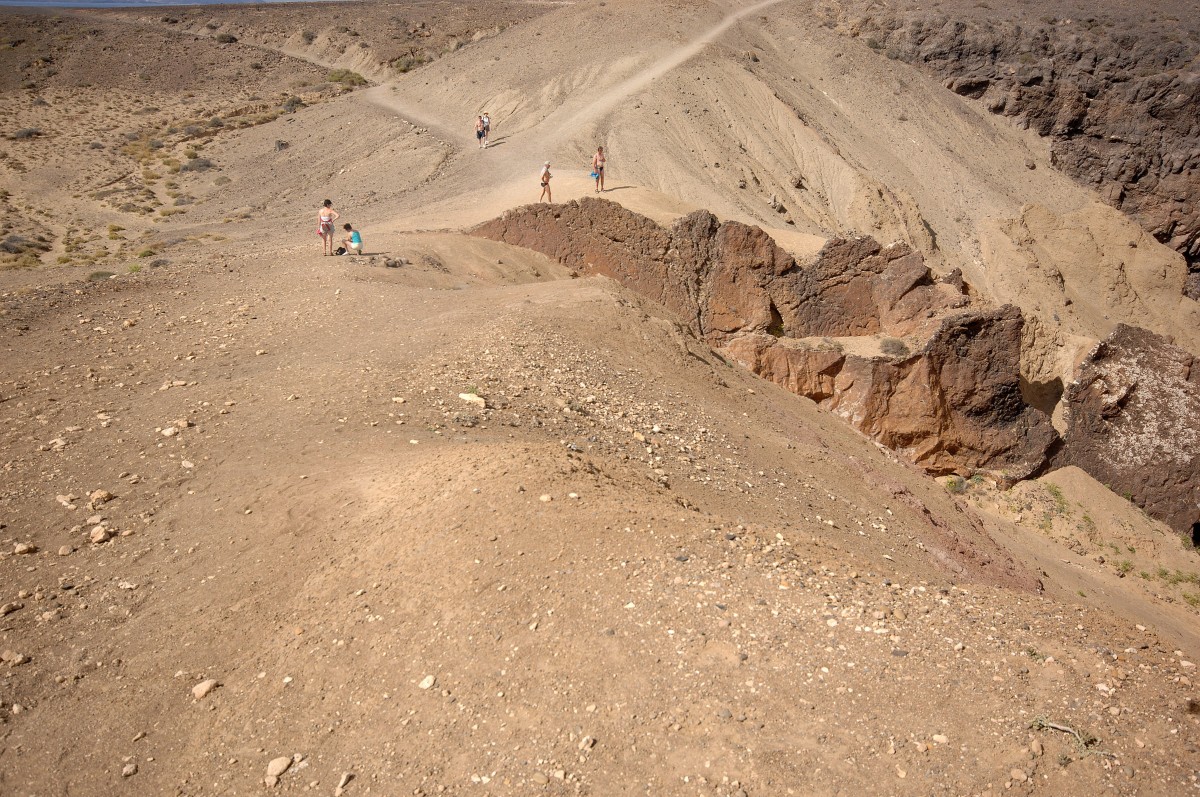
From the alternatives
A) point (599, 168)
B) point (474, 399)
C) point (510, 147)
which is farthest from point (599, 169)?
point (474, 399)

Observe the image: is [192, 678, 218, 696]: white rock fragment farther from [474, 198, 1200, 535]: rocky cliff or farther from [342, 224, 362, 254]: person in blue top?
[342, 224, 362, 254]: person in blue top

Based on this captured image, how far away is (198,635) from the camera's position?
604cm

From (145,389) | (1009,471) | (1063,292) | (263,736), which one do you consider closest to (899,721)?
(263,736)

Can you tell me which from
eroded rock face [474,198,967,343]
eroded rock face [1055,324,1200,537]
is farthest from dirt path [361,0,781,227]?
eroded rock face [1055,324,1200,537]

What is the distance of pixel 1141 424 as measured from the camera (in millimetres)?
13477

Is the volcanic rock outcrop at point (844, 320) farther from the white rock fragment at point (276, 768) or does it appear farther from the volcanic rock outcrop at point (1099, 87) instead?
the volcanic rock outcrop at point (1099, 87)

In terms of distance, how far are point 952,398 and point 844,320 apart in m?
2.91

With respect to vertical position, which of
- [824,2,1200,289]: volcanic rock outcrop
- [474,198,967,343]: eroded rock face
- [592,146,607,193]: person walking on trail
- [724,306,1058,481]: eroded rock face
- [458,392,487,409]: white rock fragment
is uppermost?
[824,2,1200,289]: volcanic rock outcrop

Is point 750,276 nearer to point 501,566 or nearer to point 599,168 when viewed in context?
point 599,168

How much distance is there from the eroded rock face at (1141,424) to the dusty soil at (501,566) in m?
0.49

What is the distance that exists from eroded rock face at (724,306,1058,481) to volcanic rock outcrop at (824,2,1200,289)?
24988 millimetres

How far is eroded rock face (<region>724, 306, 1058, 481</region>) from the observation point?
13.7m

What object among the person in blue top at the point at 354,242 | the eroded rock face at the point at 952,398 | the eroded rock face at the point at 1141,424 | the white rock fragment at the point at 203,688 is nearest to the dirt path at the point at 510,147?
the person in blue top at the point at 354,242

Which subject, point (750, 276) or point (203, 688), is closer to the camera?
point (203, 688)
